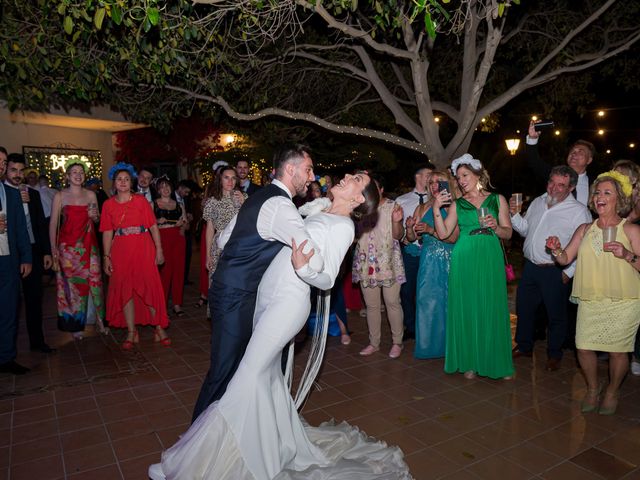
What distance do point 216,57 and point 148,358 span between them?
14.5 feet

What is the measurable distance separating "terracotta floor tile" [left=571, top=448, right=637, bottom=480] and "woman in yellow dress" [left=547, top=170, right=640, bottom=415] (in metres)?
0.70

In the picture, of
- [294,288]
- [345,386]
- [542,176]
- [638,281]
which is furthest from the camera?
[542,176]

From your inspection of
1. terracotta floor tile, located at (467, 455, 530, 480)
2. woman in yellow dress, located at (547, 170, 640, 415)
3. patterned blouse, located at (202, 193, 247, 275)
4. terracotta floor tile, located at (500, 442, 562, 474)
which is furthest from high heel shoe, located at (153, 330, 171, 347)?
woman in yellow dress, located at (547, 170, 640, 415)

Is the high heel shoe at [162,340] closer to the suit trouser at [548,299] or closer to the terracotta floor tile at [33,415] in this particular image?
the terracotta floor tile at [33,415]

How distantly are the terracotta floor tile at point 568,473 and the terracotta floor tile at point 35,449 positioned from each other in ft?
11.3

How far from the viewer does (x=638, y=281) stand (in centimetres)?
374

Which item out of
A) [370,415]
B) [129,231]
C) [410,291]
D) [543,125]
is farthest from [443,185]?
[129,231]

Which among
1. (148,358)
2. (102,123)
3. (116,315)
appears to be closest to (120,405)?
(148,358)

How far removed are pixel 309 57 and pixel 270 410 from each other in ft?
22.9

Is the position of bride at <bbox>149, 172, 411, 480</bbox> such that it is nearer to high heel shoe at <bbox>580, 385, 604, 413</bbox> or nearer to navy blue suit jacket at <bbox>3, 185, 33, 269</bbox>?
high heel shoe at <bbox>580, 385, 604, 413</bbox>

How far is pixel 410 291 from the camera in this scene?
230 inches

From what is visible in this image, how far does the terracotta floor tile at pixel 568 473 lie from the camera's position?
9.90 feet

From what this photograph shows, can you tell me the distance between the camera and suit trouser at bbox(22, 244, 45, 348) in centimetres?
538

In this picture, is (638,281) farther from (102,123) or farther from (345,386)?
(102,123)
